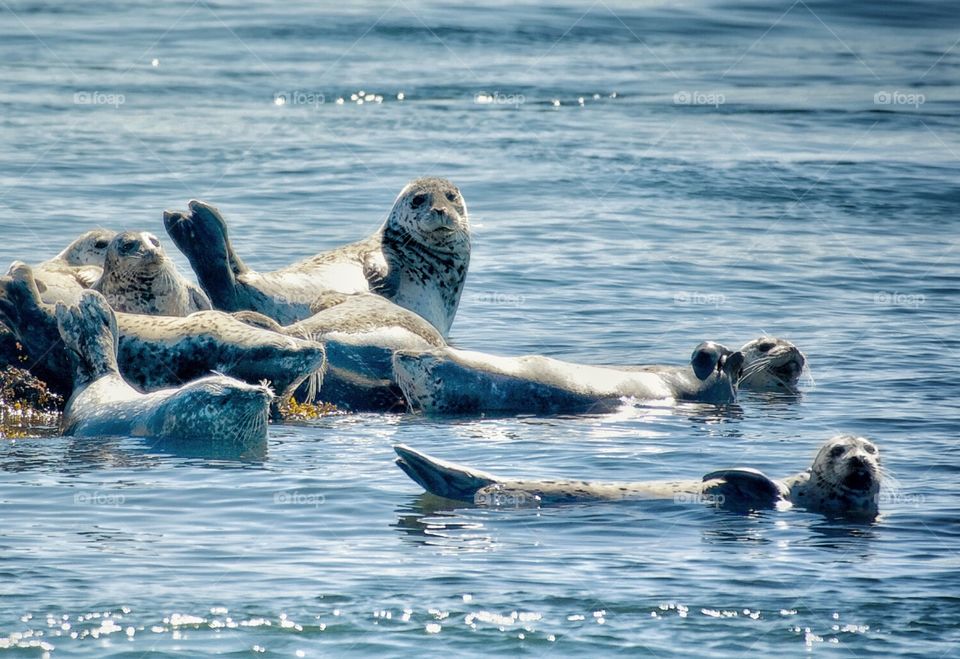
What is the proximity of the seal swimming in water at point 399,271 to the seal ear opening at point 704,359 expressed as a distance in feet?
7.96

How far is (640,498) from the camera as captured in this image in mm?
8453

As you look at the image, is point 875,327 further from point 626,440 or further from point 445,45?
point 445,45

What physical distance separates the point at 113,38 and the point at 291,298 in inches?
668

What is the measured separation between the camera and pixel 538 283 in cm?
1547

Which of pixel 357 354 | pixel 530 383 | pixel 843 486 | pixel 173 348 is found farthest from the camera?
pixel 357 354

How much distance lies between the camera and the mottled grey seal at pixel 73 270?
431 inches

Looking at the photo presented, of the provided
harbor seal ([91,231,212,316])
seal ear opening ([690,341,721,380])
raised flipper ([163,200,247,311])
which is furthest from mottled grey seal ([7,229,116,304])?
seal ear opening ([690,341,721,380])

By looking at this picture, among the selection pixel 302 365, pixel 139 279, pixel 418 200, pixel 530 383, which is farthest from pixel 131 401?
pixel 418 200

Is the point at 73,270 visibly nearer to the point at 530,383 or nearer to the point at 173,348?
the point at 173,348

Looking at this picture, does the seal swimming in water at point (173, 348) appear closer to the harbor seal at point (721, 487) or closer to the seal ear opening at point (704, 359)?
the harbor seal at point (721, 487)

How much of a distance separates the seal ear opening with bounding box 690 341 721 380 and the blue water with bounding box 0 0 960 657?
37 centimetres

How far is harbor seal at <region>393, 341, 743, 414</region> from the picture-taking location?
10469 mm

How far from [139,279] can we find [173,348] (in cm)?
95

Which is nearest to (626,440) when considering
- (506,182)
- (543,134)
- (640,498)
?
(640,498)
